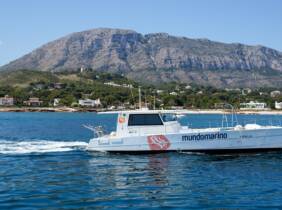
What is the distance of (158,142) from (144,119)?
1810 millimetres

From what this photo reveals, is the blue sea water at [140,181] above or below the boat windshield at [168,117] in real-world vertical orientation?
below

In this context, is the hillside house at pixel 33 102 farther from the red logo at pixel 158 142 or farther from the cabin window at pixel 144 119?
the red logo at pixel 158 142

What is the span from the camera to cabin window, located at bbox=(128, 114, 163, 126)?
3206 cm

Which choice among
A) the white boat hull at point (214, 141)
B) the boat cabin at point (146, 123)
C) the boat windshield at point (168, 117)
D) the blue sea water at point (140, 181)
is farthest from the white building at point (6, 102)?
the white boat hull at point (214, 141)

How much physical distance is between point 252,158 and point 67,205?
14881mm

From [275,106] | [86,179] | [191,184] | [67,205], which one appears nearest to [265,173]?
[191,184]

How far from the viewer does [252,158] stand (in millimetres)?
29422

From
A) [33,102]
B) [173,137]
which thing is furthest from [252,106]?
[173,137]

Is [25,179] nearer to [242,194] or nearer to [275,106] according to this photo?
[242,194]

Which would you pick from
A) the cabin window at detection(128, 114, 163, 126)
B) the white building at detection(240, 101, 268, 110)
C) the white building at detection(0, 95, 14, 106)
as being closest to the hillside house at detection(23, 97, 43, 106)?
the white building at detection(0, 95, 14, 106)

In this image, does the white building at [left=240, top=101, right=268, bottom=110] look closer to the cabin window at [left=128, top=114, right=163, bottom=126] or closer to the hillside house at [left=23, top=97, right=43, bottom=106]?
the hillside house at [left=23, top=97, right=43, bottom=106]

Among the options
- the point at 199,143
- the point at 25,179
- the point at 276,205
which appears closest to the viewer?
the point at 276,205

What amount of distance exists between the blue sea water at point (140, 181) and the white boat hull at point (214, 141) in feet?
2.23

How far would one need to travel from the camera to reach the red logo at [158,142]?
3139 centimetres
